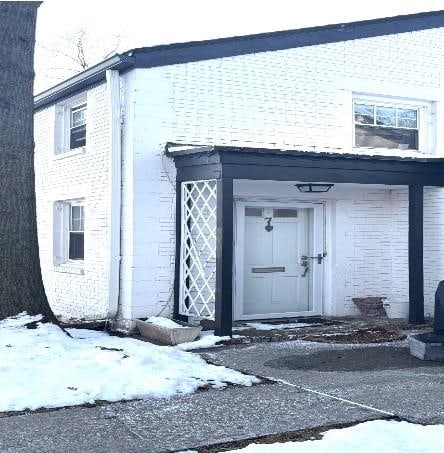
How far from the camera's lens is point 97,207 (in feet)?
38.6

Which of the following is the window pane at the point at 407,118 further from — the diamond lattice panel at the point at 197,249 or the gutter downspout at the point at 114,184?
the gutter downspout at the point at 114,184

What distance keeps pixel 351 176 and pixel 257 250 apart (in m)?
2.05

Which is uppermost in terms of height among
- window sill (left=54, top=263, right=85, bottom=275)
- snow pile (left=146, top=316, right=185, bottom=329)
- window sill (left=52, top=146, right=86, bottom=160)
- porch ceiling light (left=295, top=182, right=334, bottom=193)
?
window sill (left=52, top=146, right=86, bottom=160)

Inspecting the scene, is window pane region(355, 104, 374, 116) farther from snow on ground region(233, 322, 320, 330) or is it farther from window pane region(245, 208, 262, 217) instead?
snow on ground region(233, 322, 320, 330)

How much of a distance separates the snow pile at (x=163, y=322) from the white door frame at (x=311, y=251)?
5.19ft

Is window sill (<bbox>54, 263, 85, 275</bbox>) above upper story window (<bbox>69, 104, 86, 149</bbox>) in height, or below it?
below

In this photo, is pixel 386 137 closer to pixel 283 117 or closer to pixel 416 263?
pixel 283 117

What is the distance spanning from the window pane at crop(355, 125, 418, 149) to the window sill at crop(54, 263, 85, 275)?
530cm

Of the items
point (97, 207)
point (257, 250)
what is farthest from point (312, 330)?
point (97, 207)

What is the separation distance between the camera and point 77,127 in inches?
522

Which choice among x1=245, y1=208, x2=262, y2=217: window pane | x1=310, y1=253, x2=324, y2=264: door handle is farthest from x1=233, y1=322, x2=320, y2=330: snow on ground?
x1=245, y1=208, x2=262, y2=217: window pane

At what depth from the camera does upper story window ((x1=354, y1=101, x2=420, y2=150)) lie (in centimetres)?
1286

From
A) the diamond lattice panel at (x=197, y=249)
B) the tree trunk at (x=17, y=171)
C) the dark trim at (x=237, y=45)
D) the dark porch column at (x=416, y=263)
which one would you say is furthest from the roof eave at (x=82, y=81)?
the dark porch column at (x=416, y=263)

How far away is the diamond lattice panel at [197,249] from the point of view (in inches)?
427
